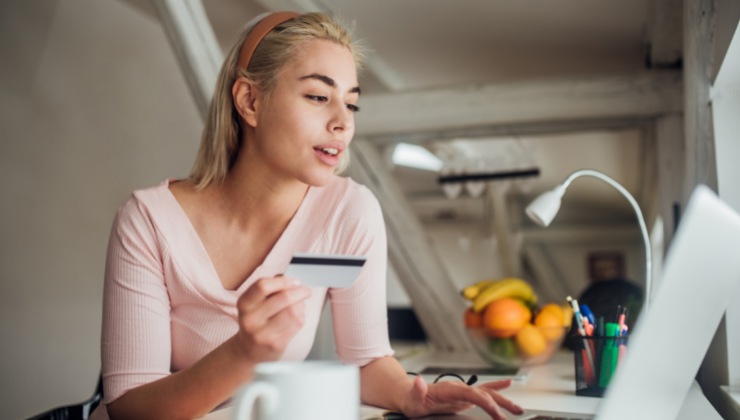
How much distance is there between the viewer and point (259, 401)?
Result: 0.62 meters

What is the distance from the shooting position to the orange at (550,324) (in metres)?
1.90

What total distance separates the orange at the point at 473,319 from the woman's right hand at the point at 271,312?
1188 millimetres

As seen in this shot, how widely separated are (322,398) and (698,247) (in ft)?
1.34

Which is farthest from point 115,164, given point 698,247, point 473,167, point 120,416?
point 698,247

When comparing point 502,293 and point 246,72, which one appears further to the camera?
point 502,293

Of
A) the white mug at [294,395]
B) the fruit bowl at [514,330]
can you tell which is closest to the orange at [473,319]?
the fruit bowl at [514,330]

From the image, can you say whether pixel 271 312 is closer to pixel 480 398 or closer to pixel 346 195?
pixel 480 398

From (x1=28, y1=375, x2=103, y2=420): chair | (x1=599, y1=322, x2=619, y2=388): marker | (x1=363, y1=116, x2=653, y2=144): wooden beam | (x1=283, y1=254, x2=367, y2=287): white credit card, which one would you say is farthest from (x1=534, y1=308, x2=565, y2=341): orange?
(x1=283, y1=254, x2=367, y2=287): white credit card

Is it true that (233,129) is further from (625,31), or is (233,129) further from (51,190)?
(625,31)

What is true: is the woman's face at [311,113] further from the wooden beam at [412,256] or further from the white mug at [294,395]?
the wooden beam at [412,256]

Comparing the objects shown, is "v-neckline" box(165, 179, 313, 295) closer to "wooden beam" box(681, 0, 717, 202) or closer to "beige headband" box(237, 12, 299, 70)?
"beige headband" box(237, 12, 299, 70)

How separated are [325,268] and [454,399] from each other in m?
0.41

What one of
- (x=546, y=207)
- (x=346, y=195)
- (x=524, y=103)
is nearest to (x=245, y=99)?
(x=346, y=195)

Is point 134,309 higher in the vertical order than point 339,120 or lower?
lower
